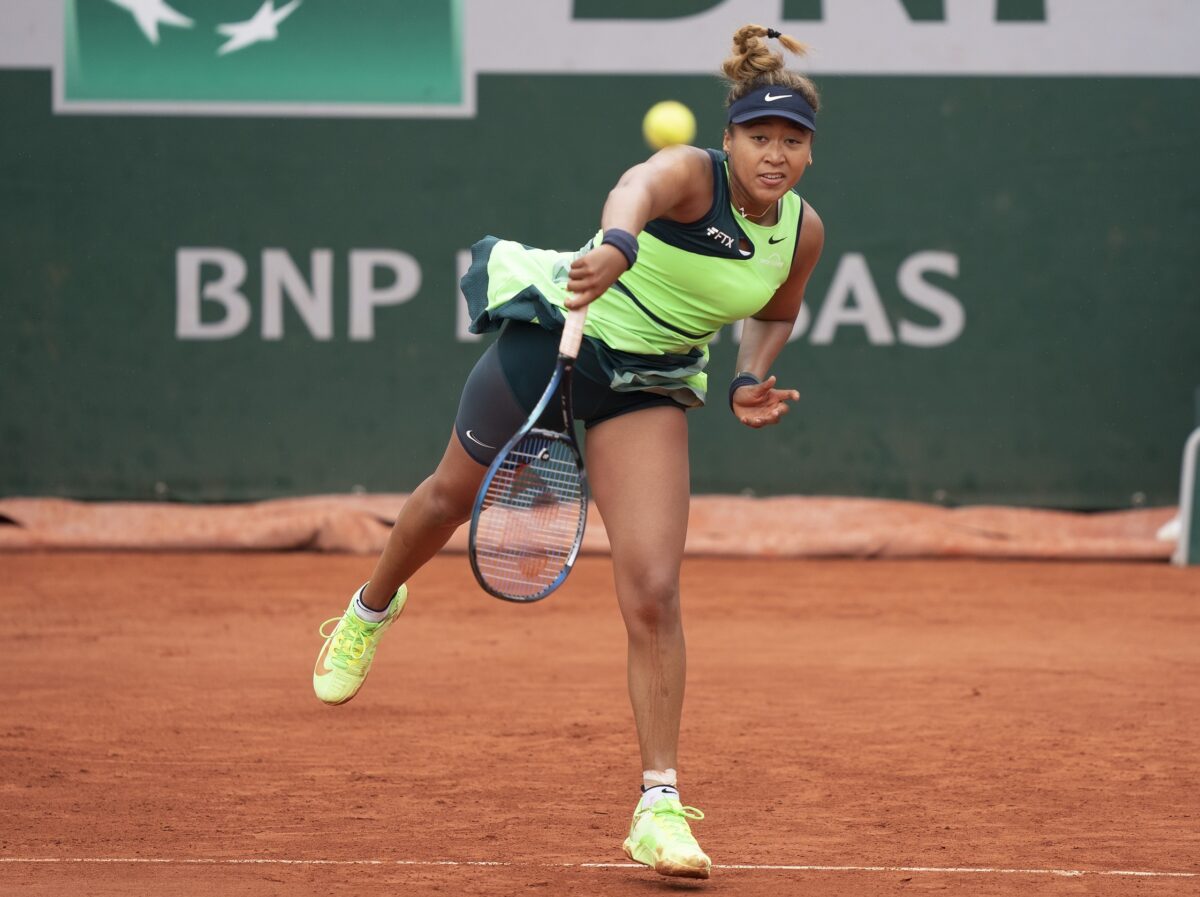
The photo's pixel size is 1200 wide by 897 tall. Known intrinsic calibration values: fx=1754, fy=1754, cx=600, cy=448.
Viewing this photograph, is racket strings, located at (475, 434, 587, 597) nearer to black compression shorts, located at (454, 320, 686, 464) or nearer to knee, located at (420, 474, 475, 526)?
black compression shorts, located at (454, 320, 686, 464)

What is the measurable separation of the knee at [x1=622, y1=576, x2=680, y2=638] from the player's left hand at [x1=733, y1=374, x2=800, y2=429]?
42cm

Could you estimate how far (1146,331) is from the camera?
28.0ft

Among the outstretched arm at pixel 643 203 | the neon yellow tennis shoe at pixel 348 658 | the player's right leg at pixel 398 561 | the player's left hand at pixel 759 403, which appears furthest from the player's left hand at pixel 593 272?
the neon yellow tennis shoe at pixel 348 658

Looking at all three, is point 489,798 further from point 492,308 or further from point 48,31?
point 48,31

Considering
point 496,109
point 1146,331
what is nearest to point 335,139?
point 496,109

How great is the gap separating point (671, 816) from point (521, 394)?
2.95ft

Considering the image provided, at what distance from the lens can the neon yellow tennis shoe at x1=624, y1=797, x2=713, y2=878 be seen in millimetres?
3098

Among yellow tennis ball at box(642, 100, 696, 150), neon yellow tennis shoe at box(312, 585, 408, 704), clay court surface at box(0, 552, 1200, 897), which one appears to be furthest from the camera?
yellow tennis ball at box(642, 100, 696, 150)

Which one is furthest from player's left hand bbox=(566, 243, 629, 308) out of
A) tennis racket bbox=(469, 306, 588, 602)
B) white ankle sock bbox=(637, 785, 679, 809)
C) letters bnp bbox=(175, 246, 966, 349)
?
letters bnp bbox=(175, 246, 966, 349)

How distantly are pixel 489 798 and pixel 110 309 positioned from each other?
17.1ft

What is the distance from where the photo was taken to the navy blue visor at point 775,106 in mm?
3285

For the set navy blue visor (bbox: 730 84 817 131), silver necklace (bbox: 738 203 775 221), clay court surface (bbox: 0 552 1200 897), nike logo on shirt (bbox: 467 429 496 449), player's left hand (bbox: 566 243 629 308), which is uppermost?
navy blue visor (bbox: 730 84 817 131)

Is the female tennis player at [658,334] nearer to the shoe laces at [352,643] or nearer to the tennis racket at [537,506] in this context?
the tennis racket at [537,506]

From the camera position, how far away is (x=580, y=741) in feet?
14.8
